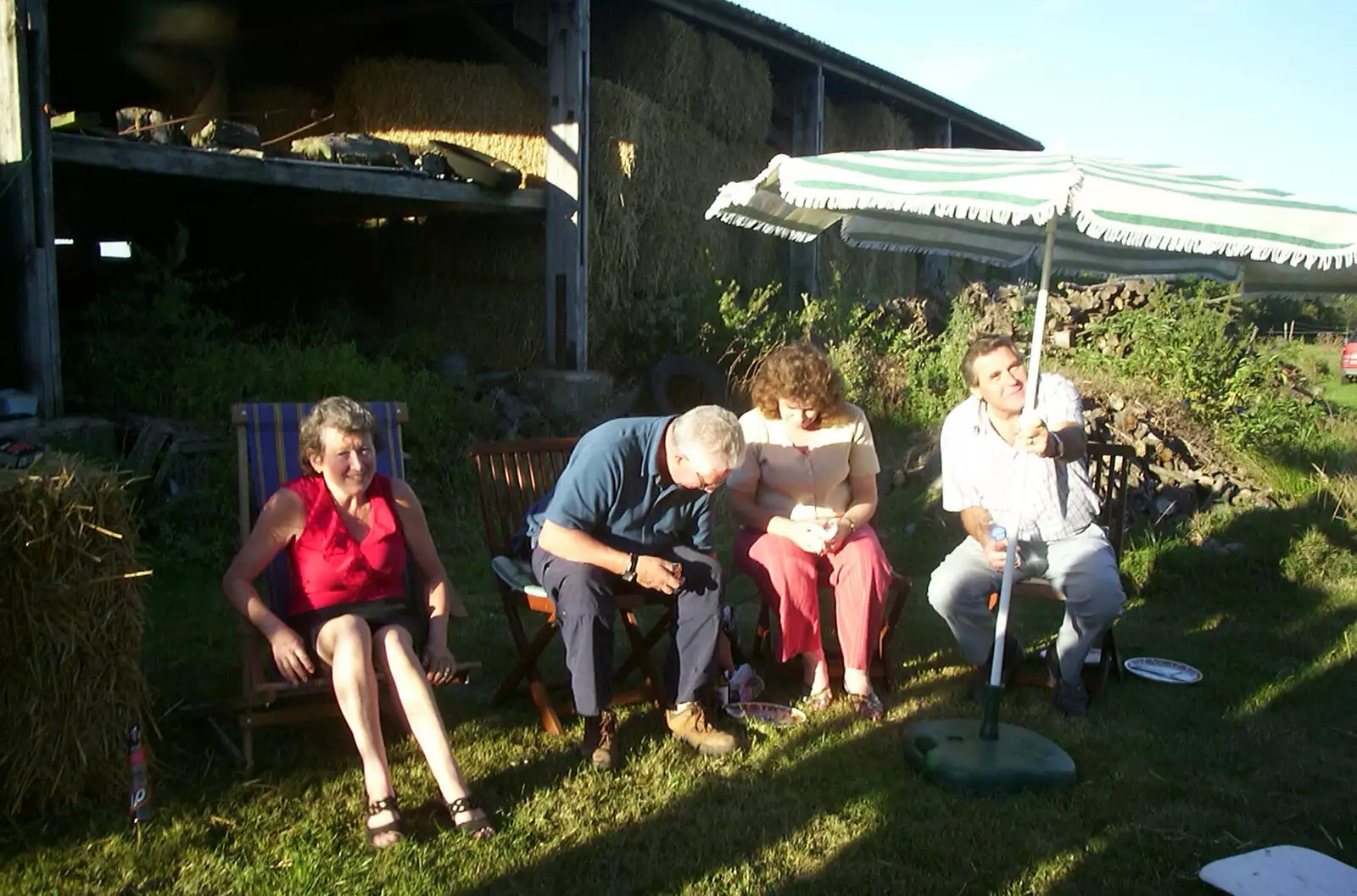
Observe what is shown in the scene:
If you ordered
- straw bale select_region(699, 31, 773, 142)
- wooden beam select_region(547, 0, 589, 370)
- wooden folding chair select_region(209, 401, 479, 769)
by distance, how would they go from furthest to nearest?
straw bale select_region(699, 31, 773, 142) < wooden beam select_region(547, 0, 589, 370) < wooden folding chair select_region(209, 401, 479, 769)

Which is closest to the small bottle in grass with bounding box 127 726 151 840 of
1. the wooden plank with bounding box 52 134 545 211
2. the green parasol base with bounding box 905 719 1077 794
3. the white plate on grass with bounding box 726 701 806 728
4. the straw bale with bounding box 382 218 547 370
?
the white plate on grass with bounding box 726 701 806 728

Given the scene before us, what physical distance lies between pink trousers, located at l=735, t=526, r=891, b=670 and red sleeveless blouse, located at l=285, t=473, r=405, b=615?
1.32m

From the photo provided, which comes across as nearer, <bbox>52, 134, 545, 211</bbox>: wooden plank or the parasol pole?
the parasol pole

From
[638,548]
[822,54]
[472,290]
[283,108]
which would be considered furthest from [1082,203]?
[283,108]

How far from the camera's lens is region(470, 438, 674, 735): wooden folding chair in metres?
3.70

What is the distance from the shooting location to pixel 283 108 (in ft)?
30.1

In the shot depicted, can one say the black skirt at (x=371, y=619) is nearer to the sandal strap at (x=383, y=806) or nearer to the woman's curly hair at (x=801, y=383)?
the sandal strap at (x=383, y=806)

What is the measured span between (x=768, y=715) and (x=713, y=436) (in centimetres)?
107

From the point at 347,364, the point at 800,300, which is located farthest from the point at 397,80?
the point at 800,300

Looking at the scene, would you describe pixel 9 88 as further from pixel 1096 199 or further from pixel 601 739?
pixel 1096 199

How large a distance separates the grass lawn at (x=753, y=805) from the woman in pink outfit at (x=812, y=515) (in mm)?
257

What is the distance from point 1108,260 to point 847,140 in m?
7.70

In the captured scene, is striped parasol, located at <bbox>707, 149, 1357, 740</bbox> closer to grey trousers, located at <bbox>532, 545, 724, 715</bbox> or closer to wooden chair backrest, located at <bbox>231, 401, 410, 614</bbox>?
grey trousers, located at <bbox>532, 545, 724, 715</bbox>

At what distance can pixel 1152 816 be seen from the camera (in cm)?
318
